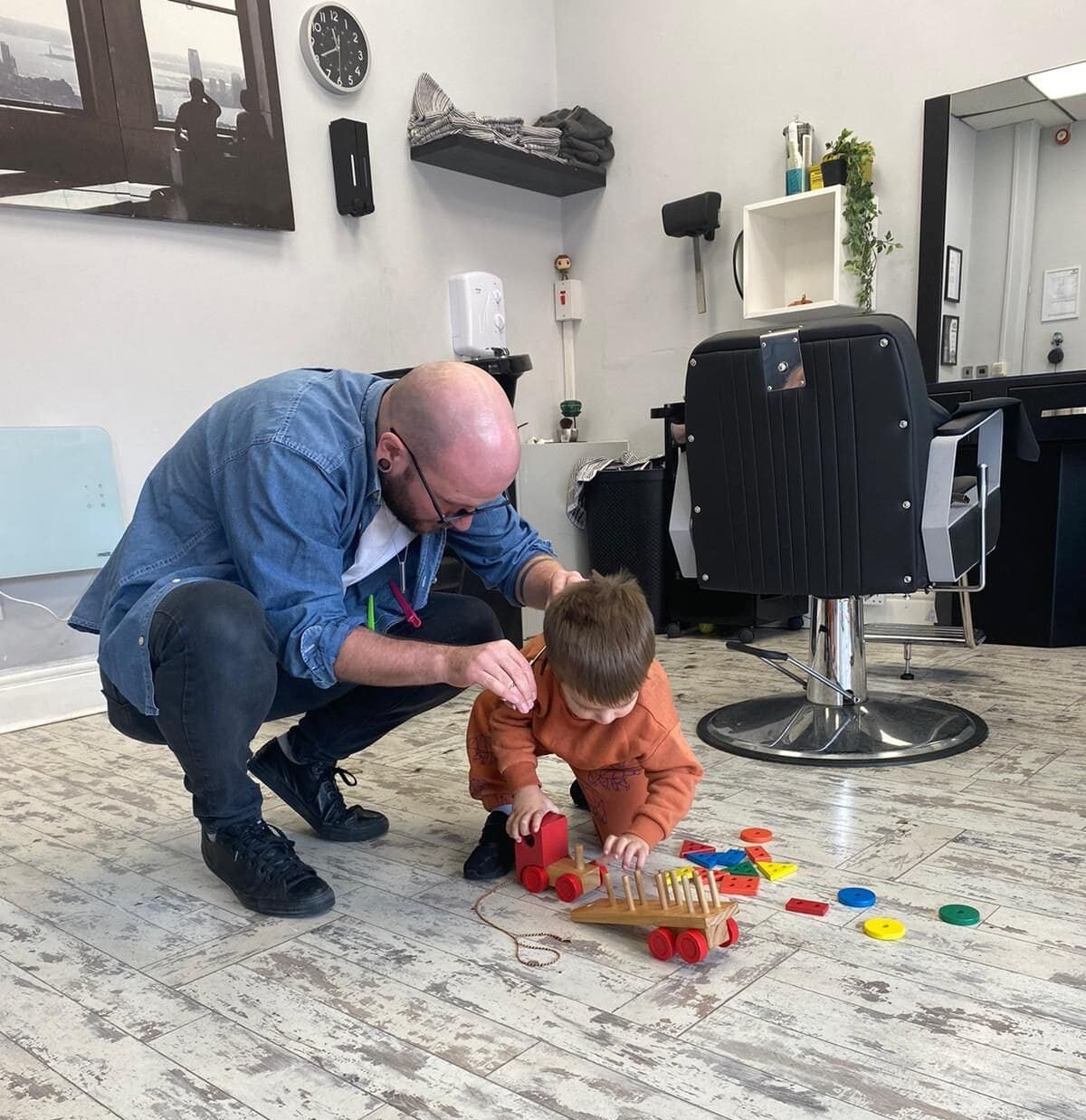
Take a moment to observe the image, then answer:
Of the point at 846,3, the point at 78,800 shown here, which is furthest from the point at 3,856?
the point at 846,3

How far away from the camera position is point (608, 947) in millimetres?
1237

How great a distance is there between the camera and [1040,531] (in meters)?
2.92

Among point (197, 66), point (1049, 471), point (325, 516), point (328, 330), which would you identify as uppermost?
point (197, 66)

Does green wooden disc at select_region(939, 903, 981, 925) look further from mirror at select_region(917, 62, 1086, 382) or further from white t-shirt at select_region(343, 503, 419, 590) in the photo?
mirror at select_region(917, 62, 1086, 382)

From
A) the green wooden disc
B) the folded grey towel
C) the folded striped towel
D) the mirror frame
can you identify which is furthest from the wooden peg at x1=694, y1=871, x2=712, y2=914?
the folded grey towel

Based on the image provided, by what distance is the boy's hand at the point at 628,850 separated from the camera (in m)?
1.30

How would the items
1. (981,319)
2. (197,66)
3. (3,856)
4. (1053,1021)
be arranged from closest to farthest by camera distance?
1. (1053,1021)
2. (3,856)
3. (197,66)
4. (981,319)

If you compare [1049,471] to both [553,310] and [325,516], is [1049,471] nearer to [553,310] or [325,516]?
[553,310]

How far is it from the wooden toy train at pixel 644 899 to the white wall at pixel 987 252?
2425mm

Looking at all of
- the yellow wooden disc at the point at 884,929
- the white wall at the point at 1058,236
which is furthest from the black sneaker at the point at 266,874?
the white wall at the point at 1058,236

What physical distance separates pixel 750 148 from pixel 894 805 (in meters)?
2.65

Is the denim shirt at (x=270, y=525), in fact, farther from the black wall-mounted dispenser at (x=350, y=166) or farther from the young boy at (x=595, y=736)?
the black wall-mounted dispenser at (x=350, y=166)

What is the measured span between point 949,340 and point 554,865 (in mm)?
2463

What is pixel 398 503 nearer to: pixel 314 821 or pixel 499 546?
pixel 499 546
